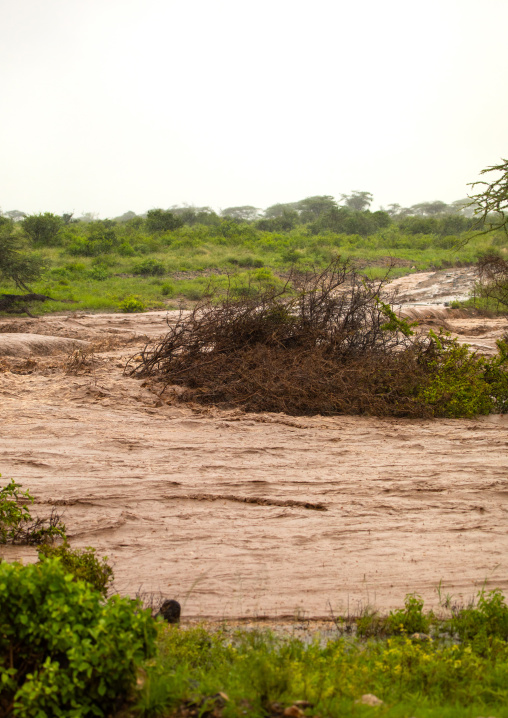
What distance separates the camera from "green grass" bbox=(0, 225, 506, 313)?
16609 mm

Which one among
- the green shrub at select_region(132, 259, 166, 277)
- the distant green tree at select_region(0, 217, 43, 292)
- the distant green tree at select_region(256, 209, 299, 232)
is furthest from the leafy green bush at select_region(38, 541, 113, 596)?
the distant green tree at select_region(256, 209, 299, 232)

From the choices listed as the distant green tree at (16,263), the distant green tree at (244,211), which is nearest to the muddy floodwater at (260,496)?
the distant green tree at (16,263)

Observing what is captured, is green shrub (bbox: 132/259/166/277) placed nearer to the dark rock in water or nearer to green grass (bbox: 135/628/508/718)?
the dark rock in water

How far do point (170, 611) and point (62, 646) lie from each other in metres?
0.99

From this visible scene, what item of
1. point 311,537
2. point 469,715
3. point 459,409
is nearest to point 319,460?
point 311,537

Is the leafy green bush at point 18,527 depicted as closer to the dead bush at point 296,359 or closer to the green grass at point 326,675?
the green grass at point 326,675

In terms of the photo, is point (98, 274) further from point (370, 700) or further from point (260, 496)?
point (370, 700)

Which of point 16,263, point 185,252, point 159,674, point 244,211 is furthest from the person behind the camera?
point 244,211

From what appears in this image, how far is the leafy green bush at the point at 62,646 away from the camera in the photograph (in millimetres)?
2053

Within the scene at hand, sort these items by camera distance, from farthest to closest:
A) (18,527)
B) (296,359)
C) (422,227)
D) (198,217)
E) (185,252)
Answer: (198,217) → (422,227) → (185,252) → (296,359) → (18,527)

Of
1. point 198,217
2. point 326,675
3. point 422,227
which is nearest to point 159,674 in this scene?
point 326,675

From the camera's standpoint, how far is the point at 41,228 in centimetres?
2491

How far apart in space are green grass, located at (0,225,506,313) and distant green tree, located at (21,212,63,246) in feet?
1.70

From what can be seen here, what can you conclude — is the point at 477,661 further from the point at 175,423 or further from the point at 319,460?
the point at 175,423
